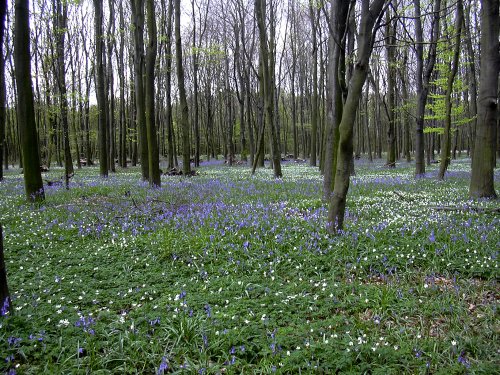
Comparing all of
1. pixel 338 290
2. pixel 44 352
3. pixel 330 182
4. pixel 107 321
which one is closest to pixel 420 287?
pixel 338 290

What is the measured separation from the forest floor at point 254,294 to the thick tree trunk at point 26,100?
2937 millimetres

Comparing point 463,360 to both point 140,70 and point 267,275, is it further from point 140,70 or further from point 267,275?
point 140,70

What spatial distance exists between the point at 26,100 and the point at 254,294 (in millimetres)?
9198

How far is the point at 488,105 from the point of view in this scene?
9.14m

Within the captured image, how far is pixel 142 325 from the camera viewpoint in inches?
135

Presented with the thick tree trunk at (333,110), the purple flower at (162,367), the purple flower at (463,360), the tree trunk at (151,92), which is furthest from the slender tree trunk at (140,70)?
the purple flower at (463,360)

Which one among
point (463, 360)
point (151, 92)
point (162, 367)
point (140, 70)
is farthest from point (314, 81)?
point (162, 367)

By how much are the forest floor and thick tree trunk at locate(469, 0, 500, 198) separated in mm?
2528

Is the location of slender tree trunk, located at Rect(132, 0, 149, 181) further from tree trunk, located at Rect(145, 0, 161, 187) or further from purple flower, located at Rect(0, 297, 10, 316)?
purple flower, located at Rect(0, 297, 10, 316)

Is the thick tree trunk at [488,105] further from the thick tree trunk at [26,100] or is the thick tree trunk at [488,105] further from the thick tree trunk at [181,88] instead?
the thick tree trunk at [181,88]

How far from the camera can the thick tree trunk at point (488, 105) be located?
915cm

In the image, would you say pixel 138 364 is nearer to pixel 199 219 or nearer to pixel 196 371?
pixel 196 371

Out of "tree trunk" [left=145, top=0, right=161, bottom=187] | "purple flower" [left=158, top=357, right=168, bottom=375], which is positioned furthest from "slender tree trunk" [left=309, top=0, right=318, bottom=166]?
"purple flower" [left=158, top=357, right=168, bottom=375]

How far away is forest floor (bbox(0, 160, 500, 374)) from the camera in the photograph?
9.48 feet
